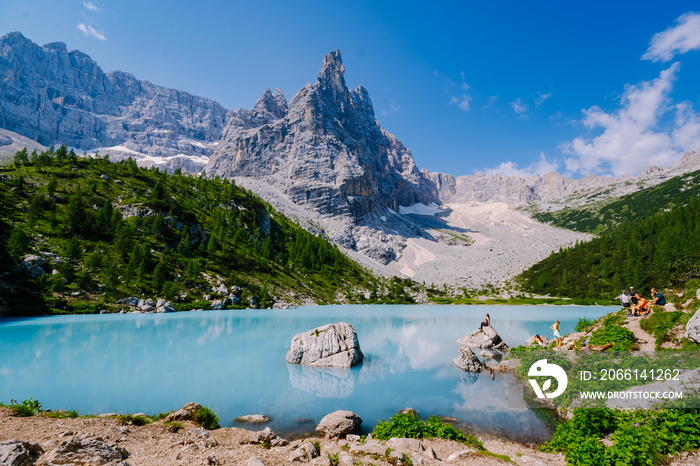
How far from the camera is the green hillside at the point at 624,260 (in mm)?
121188

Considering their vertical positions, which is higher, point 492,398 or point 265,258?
point 265,258

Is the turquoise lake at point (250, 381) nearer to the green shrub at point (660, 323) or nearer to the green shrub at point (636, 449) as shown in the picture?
the green shrub at point (636, 449)

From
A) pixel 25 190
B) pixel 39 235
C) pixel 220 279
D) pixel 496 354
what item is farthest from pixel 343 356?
pixel 25 190

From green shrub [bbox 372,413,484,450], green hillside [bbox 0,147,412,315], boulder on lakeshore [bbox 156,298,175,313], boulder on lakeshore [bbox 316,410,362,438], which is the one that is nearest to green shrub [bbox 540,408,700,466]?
green shrub [bbox 372,413,484,450]

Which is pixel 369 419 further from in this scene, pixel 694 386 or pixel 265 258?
pixel 265 258

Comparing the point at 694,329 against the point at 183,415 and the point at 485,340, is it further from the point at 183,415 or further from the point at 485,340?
the point at 183,415

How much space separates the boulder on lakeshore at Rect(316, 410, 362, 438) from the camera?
46.6ft

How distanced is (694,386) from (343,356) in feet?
71.5

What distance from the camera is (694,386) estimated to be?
1072cm

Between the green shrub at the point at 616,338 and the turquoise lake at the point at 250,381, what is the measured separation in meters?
6.21

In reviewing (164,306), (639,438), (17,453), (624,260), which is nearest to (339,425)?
(639,438)

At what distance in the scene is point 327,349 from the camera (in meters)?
28.7

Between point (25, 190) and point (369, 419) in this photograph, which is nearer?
point (369, 419)

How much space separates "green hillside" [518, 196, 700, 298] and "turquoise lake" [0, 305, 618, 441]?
12419 centimetres
